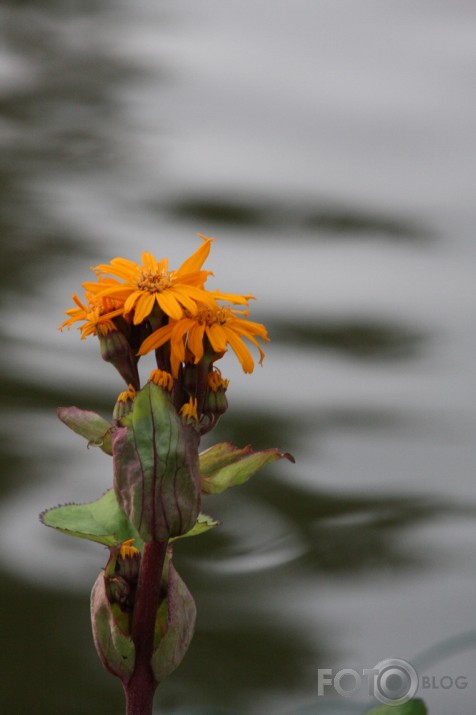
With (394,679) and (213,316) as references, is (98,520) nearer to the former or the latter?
(213,316)

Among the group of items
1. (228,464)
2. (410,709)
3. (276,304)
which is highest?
(276,304)

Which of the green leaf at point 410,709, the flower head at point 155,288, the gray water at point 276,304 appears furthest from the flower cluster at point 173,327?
the gray water at point 276,304

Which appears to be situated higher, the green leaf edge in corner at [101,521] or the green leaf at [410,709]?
the green leaf edge in corner at [101,521]

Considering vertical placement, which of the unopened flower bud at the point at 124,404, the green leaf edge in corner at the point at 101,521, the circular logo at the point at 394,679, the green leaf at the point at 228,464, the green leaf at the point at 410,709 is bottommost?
the green leaf at the point at 410,709

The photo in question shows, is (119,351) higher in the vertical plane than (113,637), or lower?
higher

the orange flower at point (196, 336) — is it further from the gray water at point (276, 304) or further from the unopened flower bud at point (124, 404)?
the gray water at point (276, 304)

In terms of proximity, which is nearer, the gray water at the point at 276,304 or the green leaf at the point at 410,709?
the green leaf at the point at 410,709

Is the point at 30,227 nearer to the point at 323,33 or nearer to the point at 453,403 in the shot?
the point at 453,403

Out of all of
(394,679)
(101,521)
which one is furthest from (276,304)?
(101,521)
